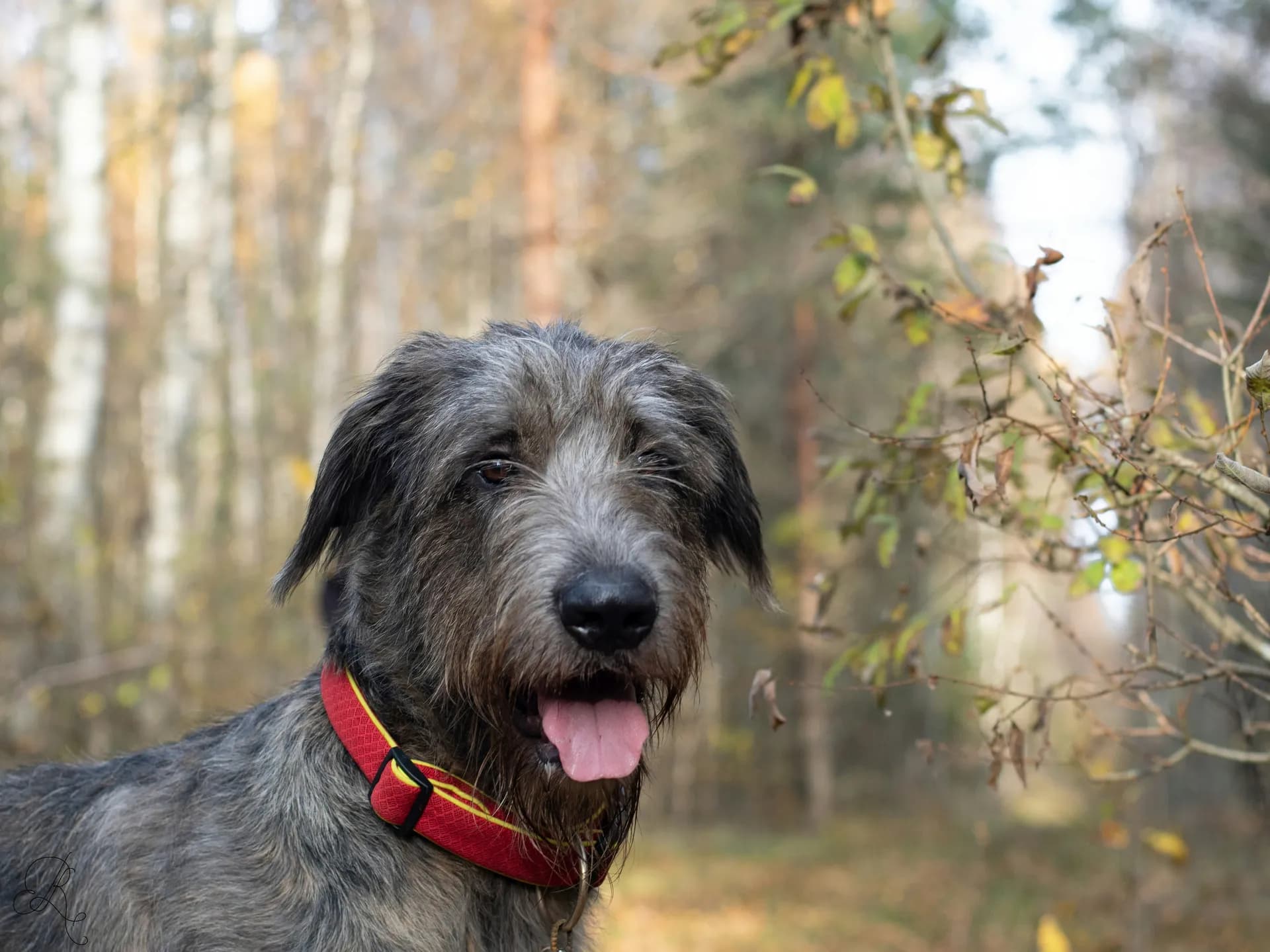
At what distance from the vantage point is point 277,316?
106 ft

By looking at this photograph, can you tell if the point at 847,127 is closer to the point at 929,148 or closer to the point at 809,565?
the point at 929,148

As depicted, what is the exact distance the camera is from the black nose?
260 centimetres

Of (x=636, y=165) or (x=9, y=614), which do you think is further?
(x=636, y=165)

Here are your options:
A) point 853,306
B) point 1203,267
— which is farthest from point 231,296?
point 1203,267

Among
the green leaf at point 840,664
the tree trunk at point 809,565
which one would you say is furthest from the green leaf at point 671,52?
the tree trunk at point 809,565

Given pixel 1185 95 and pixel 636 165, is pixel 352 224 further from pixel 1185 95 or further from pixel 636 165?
pixel 1185 95

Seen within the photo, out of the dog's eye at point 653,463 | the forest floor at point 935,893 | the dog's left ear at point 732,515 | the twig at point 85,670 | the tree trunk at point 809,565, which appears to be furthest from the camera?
the tree trunk at point 809,565

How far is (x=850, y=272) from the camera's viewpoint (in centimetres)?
394


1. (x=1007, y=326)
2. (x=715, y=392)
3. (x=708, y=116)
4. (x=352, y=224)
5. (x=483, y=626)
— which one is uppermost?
(x=1007, y=326)

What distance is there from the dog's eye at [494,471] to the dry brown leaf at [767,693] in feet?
3.33

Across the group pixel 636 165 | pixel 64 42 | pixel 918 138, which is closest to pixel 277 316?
pixel 636 165

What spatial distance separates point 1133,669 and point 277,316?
31534 millimetres

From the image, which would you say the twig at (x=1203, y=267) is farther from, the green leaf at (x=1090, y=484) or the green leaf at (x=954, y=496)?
the green leaf at (x=954, y=496)

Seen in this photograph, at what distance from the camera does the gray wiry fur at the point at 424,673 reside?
2656mm
